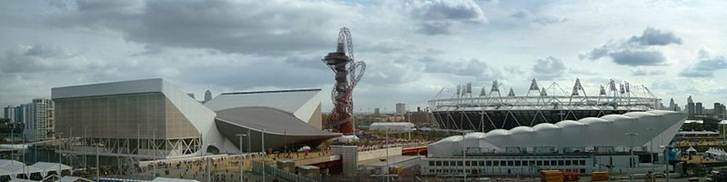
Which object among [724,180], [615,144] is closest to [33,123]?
[615,144]

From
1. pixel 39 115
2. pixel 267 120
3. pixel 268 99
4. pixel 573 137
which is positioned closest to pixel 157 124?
pixel 267 120

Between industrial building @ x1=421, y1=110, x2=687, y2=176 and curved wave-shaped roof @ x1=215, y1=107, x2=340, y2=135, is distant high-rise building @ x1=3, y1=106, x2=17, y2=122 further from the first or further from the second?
industrial building @ x1=421, y1=110, x2=687, y2=176

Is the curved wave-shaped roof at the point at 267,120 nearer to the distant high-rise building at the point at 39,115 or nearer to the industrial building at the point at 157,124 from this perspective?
the industrial building at the point at 157,124

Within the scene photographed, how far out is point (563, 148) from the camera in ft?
187

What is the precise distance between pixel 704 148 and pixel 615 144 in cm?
3206

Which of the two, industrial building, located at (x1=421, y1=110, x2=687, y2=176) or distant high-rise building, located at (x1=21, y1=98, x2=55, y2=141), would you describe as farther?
→ distant high-rise building, located at (x1=21, y1=98, x2=55, y2=141)

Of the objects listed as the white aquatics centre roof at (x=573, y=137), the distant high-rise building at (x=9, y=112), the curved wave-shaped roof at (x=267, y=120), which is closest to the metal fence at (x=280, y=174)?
the white aquatics centre roof at (x=573, y=137)

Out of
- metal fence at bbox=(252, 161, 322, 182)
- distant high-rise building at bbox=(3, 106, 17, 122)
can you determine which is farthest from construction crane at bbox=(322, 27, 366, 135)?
distant high-rise building at bbox=(3, 106, 17, 122)

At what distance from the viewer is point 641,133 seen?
59.7m

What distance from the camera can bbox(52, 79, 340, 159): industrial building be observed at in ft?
226

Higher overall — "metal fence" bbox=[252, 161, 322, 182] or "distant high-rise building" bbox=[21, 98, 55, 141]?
"distant high-rise building" bbox=[21, 98, 55, 141]

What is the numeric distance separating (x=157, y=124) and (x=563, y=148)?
3829cm

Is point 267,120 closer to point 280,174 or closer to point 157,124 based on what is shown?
point 157,124

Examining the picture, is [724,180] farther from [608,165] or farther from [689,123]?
[689,123]
